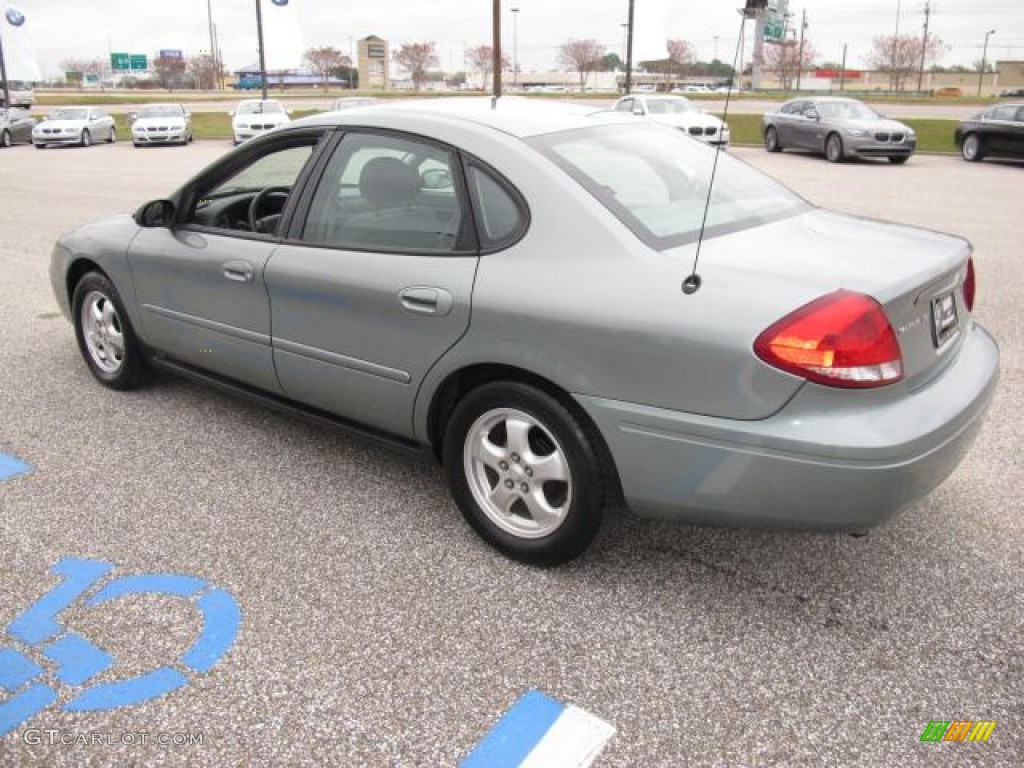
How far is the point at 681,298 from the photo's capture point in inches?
102

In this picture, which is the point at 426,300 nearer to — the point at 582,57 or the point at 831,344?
the point at 831,344

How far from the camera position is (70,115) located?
2864cm

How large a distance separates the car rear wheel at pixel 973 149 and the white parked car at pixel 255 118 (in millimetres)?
18045

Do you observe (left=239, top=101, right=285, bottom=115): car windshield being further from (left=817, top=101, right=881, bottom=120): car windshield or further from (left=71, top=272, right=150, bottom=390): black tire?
(left=71, top=272, right=150, bottom=390): black tire

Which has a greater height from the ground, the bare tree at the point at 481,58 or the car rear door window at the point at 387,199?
the bare tree at the point at 481,58

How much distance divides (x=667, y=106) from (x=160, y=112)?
15819mm

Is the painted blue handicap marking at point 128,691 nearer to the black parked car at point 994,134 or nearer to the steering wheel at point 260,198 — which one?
the steering wheel at point 260,198

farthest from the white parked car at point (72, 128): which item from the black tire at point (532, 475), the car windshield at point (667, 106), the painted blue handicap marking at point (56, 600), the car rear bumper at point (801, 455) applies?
the car rear bumper at point (801, 455)

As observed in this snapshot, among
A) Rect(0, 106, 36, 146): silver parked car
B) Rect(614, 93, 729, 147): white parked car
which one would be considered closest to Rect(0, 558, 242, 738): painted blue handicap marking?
Rect(614, 93, 729, 147): white parked car

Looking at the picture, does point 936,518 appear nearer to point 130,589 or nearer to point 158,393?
point 130,589

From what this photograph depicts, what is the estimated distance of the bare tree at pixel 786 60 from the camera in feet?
267

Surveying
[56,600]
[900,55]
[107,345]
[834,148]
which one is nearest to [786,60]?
[900,55]

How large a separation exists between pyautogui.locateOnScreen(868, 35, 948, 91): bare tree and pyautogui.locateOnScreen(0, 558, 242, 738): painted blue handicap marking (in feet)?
290

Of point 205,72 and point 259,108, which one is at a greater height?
point 205,72
